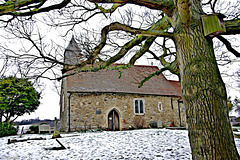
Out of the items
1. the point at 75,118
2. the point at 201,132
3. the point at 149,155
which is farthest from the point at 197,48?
the point at 75,118

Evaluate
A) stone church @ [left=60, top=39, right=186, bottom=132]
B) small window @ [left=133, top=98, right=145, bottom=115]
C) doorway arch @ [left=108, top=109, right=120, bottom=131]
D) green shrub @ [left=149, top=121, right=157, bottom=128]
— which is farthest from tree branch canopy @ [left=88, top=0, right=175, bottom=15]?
small window @ [left=133, top=98, right=145, bottom=115]

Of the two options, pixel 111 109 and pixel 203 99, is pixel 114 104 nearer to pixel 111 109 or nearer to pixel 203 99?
pixel 111 109

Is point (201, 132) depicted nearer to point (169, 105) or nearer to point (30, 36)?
point (30, 36)

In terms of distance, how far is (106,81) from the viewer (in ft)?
68.4

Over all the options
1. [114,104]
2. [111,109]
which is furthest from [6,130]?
[114,104]

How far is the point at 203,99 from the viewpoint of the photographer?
3.21 metres

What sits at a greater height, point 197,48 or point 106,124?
point 197,48

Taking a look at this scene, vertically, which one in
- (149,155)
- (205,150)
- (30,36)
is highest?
(30,36)

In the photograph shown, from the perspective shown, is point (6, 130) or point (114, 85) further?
point (114, 85)

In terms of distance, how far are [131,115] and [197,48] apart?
16893 millimetres

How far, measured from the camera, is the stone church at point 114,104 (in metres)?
18.5

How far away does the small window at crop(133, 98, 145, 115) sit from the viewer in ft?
66.4

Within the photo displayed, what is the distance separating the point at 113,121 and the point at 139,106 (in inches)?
123

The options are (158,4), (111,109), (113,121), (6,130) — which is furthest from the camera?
(113,121)
